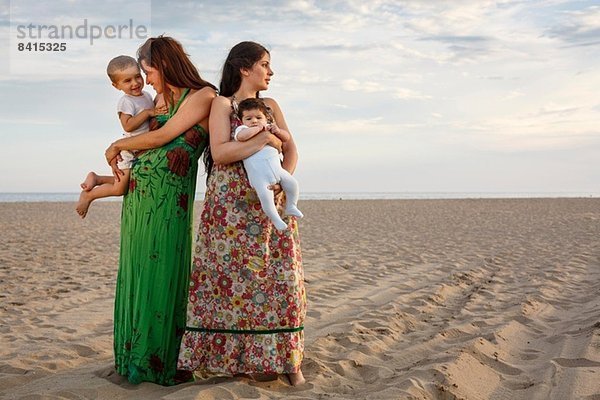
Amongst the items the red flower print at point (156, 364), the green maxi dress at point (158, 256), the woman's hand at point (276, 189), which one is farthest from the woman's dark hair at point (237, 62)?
the red flower print at point (156, 364)

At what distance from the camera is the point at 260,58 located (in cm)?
392

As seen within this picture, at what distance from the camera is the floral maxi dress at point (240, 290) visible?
12.9 ft

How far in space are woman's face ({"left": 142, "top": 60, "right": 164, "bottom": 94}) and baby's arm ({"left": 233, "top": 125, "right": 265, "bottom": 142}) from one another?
24.0 inches

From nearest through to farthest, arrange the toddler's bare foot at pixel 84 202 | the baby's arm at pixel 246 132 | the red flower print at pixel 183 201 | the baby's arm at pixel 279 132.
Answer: the baby's arm at pixel 246 132
the baby's arm at pixel 279 132
the red flower print at pixel 183 201
the toddler's bare foot at pixel 84 202

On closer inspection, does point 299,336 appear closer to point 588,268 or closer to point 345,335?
point 345,335

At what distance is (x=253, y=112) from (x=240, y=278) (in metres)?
0.93

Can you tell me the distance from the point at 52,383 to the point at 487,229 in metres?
15.5

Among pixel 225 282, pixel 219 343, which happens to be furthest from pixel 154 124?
pixel 219 343

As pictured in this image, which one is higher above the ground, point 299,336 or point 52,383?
point 299,336

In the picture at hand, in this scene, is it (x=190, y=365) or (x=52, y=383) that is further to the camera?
(x=52, y=383)

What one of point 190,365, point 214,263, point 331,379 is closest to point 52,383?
point 190,365

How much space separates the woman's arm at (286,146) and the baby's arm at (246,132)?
0.26 metres

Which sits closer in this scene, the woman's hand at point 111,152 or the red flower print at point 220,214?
the red flower print at point 220,214

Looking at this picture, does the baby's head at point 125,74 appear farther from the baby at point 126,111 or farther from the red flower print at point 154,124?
the red flower print at point 154,124
